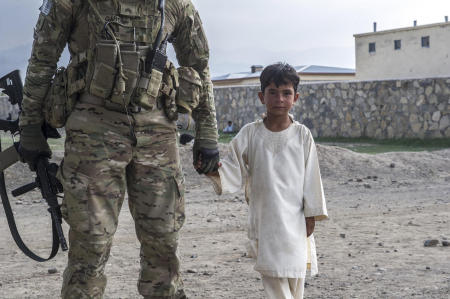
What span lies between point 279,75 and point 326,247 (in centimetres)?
268

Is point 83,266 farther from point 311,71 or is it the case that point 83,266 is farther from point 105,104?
point 311,71

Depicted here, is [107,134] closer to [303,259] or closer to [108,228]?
[108,228]

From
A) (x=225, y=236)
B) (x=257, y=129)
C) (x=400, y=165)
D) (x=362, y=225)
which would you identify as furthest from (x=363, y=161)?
(x=257, y=129)

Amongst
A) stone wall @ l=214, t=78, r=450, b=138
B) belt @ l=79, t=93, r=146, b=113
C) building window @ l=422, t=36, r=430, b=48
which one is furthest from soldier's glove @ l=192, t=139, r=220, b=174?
building window @ l=422, t=36, r=430, b=48

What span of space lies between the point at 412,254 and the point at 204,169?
→ 2.59m

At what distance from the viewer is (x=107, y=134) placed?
321 centimetres

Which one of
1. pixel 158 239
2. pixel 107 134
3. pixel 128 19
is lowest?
pixel 158 239

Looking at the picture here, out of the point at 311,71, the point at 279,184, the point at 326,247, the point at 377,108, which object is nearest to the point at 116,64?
the point at 279,184

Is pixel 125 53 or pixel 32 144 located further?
pixel 32 144

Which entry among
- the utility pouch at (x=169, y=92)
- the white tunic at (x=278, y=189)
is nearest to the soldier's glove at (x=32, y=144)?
the utility pouch at (x=169, y=92)

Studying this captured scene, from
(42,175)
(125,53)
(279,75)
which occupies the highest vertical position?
(125,53)

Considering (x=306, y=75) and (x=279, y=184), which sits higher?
(x=306, y=75)

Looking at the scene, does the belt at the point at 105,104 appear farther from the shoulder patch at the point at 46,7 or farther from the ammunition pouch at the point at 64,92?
the shoulder patch at the point at 46,7

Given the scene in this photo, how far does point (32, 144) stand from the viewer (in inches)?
132
